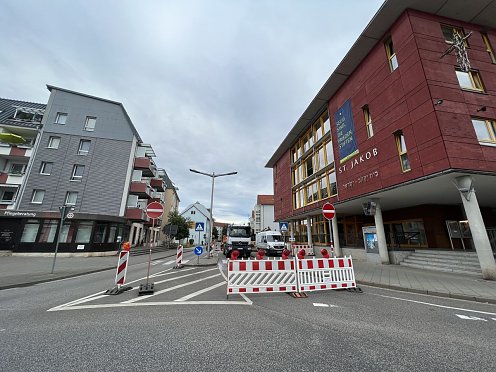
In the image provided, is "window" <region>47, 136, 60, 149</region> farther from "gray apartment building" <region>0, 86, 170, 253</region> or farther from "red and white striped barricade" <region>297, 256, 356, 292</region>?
"red and white striped barricade" <region>297, 256, 356, 292</region>

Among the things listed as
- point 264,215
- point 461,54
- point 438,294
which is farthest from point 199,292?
point 264,215

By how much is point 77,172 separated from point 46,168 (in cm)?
288

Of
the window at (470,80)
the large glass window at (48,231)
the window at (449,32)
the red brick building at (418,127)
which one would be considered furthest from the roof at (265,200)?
the window at (470,80)

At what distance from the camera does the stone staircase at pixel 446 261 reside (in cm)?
1020

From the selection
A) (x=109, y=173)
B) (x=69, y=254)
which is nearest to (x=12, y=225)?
(x=69, y=254)

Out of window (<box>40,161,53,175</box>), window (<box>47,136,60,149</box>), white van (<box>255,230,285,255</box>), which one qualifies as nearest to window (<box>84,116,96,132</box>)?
window (<box>47,136,60,149</box>)

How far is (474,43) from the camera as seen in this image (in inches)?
496

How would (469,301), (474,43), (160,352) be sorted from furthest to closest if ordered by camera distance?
(474,43) < (469,301) < (160,352)

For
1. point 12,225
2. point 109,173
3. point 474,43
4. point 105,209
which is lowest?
point 12,225

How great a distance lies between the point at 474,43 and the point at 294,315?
1864 cm

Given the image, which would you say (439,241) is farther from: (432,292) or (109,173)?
(109,173)

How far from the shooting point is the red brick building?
9.97 meters

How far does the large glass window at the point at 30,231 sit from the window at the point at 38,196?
2301 mm

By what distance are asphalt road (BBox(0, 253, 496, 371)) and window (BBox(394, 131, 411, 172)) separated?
7.41m
